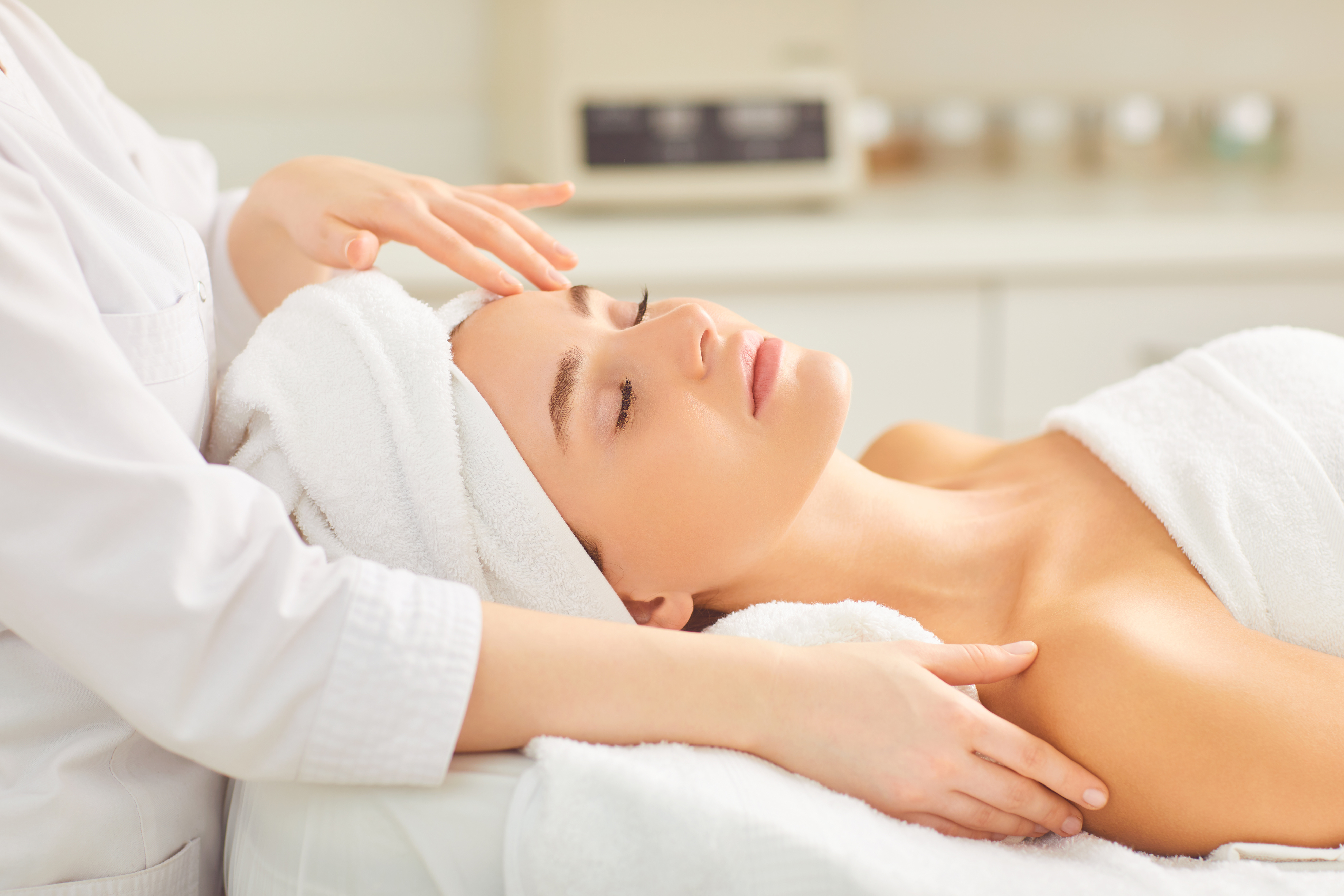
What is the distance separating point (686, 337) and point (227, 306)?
55cm

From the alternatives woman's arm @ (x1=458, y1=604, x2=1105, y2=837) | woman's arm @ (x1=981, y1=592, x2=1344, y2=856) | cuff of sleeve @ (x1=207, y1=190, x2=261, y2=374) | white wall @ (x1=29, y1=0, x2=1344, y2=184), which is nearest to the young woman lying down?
woman's arm @ (x1=981, y1=592, x2=1344, y2=856)

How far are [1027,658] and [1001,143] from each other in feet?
6.83

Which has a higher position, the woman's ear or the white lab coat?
the white lab coat

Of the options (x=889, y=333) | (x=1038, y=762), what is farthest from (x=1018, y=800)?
(x=889, y=333)

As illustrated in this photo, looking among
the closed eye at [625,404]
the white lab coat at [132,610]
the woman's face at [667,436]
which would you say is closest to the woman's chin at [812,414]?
the woman's face at [667,436]

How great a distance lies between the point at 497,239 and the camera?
0.97 m

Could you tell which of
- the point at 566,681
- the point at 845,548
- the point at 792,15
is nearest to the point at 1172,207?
the point at 792,15

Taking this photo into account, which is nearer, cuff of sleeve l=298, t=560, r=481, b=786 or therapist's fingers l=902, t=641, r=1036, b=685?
cuff of sleeve l=298, t=560, r=481, b=786

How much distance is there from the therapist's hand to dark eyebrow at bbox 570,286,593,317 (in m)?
0.38

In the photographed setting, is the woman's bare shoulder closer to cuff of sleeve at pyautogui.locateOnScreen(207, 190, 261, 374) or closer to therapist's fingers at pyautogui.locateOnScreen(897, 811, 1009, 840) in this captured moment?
therapist's fingers at pyautogui.locateOnScreen(897, 811, 1009, 840)

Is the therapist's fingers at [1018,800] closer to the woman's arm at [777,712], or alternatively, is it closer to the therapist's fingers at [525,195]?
the woman's arm at [777,712]

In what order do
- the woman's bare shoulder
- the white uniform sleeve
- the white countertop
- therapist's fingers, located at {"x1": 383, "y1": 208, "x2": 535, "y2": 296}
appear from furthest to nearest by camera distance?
the white countertop → the woman's bare shoulder → therapist's fingers, located at {"x1": 383, "y1": 208, "x2": 535, "y2": 296} → the white uniform sleeve

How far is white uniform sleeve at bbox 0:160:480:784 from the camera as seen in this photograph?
2.00 ft

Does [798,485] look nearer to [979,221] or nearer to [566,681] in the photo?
[566,681]
